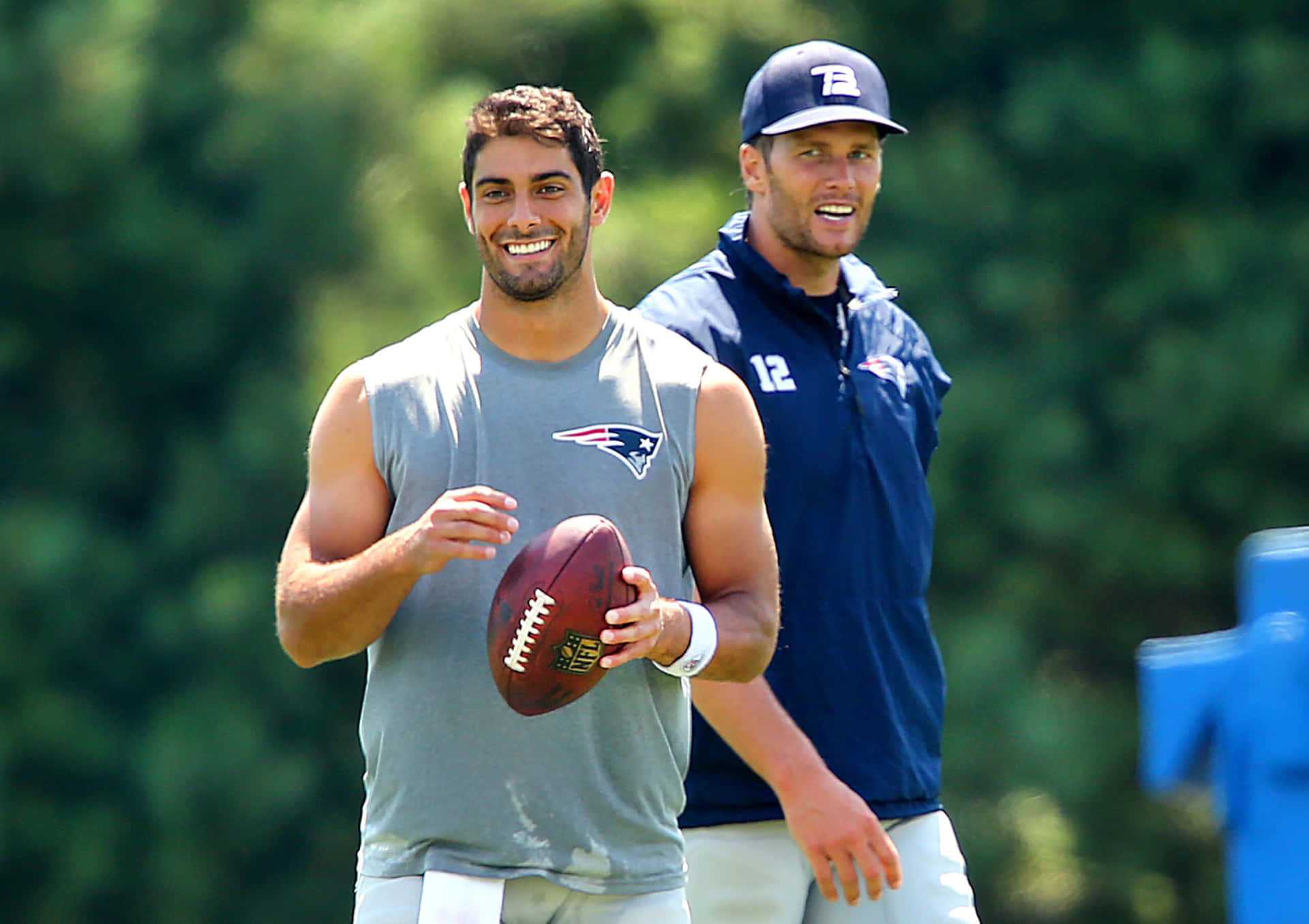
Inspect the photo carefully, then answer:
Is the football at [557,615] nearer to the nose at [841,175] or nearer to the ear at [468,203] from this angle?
the ear at [468,203]

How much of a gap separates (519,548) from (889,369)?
109 cm

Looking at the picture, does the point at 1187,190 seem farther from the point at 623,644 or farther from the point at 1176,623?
the point at 623,644

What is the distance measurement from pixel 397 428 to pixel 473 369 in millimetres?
140

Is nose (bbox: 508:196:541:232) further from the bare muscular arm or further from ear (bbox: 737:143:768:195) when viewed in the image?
ear (bbox: 737:143:768:195)

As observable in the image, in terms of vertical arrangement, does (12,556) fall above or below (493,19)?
below

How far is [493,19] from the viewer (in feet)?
43.9

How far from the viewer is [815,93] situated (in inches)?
155

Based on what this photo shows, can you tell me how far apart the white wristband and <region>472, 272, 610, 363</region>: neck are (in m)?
0.40

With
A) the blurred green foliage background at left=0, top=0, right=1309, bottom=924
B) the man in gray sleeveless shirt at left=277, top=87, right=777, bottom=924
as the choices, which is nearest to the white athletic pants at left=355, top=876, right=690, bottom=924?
the man in gray sleeveless shirt at left=277, top=87, right=777, bottom=924

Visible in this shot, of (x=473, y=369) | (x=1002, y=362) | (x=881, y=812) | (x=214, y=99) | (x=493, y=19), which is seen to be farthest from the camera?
(x=493, y=19)

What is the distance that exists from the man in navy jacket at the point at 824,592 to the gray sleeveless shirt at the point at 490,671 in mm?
523

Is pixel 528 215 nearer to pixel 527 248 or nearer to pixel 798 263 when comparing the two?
pixel 527 248

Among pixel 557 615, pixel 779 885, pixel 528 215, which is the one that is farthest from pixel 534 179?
pixel 779 885

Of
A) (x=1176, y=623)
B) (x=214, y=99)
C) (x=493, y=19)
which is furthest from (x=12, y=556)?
(x=1176, y=623)
